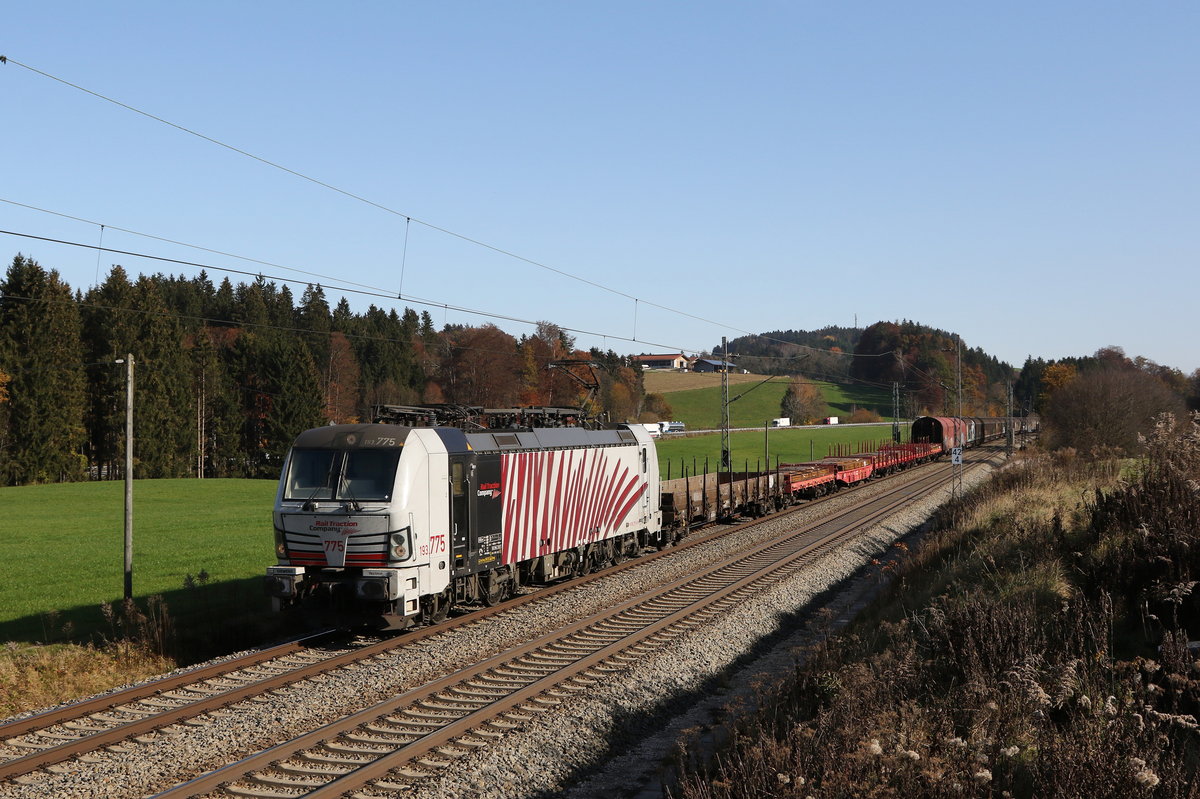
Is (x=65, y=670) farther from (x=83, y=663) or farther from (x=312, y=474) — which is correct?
(x=312, y=474)

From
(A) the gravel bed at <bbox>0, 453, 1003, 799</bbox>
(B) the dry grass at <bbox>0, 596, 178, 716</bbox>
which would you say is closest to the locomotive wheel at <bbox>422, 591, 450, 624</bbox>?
(A) the gravel bed at <bbox>0, 453, 1003, 799</bbox>

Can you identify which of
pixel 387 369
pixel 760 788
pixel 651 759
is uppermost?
pixel 387 369

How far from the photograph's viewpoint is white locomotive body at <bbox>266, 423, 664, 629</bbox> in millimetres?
14344

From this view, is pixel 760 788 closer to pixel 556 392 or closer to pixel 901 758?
pixel 901 758

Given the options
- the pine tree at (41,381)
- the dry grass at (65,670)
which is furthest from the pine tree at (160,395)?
the dry grass at (65,670)

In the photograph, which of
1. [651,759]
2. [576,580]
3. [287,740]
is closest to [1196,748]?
[651,759]

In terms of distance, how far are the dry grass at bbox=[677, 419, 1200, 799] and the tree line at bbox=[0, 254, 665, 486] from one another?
42.7 metres

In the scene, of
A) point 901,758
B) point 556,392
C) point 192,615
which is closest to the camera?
point 901,758

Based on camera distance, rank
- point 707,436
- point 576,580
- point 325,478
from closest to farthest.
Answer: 1. point 325,478
2. point 576,580
3. point 707,436

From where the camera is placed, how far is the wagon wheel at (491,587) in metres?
17.6

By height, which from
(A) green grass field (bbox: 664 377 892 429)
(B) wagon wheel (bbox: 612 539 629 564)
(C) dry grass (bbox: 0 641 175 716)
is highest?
(A) green grass field (bbox: 664 377 892 429)

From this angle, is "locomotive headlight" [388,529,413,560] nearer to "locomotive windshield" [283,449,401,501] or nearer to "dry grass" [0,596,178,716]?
"locomotive windshield" [283,449,401,501]

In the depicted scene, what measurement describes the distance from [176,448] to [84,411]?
22.2 ft

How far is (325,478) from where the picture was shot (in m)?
15.0
